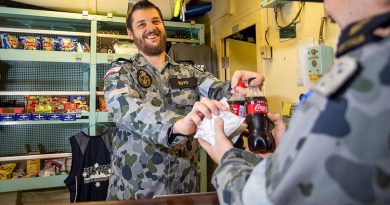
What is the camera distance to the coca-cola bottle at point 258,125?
2.72 ft

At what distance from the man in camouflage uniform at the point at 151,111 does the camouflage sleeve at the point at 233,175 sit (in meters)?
0.36

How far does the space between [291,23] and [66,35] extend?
1.81 metres

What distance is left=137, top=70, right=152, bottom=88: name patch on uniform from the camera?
1354 mm

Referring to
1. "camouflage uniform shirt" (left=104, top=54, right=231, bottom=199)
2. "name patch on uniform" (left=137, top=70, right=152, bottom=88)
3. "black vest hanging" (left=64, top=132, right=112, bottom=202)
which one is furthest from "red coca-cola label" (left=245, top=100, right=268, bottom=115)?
"black vest hanging" (left=64, top=132, right=112, bottom=202)

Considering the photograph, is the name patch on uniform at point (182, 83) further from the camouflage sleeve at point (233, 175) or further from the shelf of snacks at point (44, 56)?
the shelf of snacks at point (44, 56)

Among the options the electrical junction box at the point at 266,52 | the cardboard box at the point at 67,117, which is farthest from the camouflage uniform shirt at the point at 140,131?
the cardboard box at the point at 67,117

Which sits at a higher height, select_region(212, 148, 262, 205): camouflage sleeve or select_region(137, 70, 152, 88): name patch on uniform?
select_region(137, 70, 152, 88): name patch on uniform

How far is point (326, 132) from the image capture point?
1.18 feet

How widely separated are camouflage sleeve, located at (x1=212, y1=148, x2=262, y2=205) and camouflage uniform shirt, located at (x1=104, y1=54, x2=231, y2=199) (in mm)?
552

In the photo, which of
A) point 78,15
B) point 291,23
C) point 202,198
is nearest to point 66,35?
point 78,15

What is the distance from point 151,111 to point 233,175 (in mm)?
598

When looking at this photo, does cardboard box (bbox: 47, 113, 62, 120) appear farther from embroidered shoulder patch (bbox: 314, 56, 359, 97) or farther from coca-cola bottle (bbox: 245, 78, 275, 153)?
embroidered shoulder patch (bbox: 314, 56, 359, 97)

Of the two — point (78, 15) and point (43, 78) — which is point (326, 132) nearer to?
point (78, 15)

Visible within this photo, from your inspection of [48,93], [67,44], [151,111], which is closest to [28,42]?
[67,44]
